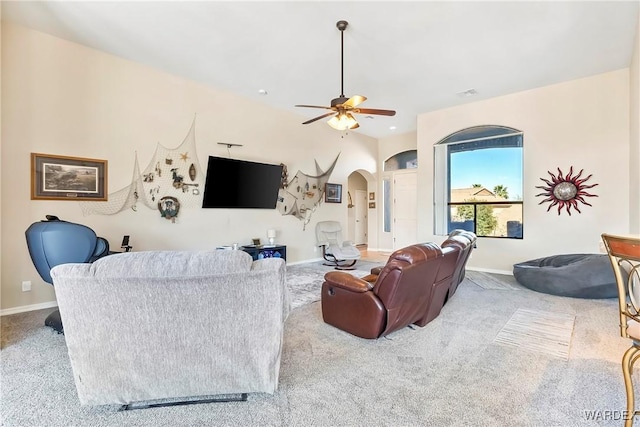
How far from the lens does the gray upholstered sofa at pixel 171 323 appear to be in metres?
1.58

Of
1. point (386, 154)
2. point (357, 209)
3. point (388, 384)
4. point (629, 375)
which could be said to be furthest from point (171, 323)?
point (357, 209)

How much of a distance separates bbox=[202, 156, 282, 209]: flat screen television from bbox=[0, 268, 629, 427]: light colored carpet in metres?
2.74

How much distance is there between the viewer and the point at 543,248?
511cm

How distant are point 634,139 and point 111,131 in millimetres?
7015

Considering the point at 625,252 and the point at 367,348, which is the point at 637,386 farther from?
the point at 367,348

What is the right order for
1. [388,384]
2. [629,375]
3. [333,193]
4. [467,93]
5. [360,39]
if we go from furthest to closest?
[333,193]
[467,93]
[360,39]
[388,384]
[629,375]

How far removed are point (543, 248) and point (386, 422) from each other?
192 inches

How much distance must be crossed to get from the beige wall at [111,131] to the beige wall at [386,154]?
3164 millimetres

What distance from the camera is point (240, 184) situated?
17.6 ft

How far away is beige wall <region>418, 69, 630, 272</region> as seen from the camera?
452 cm

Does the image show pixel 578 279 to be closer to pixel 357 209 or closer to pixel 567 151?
pixel 567 151

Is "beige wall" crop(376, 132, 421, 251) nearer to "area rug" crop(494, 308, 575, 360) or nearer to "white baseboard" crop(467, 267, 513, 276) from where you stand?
"white baseboard" crop(467, 267, 513, 276)

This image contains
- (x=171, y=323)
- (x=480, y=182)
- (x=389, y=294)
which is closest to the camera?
A: (x=171, y=323)

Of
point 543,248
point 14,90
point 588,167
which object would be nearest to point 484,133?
point 588,167
